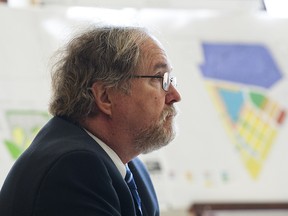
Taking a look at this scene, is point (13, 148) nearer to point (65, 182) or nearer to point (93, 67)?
point (93, 67)

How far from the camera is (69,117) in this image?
1326 millimetres

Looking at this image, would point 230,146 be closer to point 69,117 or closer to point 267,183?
point 267,183

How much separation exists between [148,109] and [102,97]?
0.37 ft

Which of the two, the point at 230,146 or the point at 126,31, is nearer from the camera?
the point at 126,31

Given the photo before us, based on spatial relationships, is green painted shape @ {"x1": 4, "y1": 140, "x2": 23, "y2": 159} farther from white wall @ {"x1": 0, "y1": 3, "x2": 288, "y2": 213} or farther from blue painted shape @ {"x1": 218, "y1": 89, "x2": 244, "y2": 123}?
blue painted shape @ {"x1": 218, "y1": 89, "x2": 244, "y2": 123}

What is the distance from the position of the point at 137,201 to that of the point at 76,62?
14.3 inches

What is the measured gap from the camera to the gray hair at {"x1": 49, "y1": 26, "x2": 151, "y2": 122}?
1322 mm

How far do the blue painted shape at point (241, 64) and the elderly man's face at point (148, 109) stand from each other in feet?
3.02

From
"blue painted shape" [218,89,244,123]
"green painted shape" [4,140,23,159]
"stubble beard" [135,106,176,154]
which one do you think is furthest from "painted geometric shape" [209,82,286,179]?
"stubble beard" [135,106,176,154]

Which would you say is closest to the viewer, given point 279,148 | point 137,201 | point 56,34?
point 137,201

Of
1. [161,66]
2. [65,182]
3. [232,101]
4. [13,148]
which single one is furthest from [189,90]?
[65,182]

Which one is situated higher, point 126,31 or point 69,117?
point 126,31

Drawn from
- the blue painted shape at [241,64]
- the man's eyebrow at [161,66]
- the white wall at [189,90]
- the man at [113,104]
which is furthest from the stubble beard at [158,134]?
the blue painted shape at [241,64]

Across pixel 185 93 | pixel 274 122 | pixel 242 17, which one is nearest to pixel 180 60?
pixel 185 93
